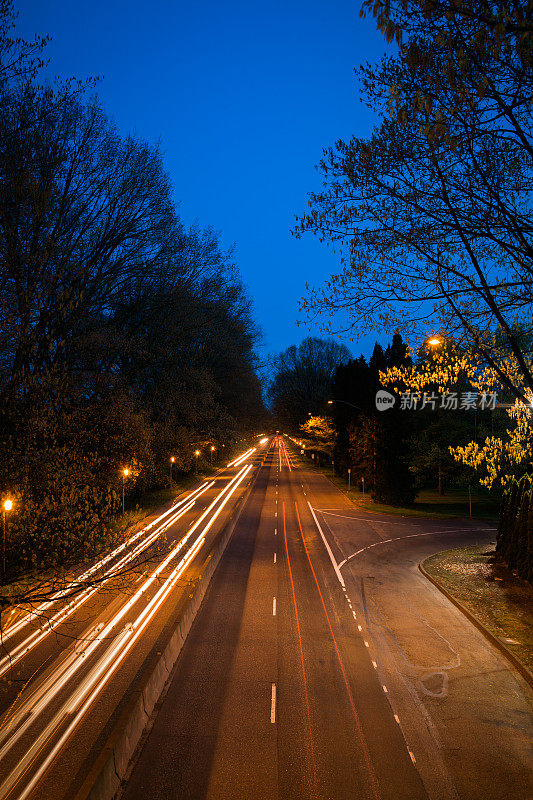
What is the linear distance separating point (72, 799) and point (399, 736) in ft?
18.0

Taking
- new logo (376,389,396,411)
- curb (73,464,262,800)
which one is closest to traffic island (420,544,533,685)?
curb (73,464,262,800)

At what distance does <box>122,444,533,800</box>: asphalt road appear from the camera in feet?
26.5

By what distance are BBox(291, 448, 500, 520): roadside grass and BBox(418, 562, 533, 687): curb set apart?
1917 centimetres

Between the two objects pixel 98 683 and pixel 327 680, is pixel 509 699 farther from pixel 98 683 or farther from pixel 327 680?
pixel 98 683

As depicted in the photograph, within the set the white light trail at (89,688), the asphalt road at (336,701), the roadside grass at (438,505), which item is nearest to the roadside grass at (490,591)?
the asphalt road at (336,701)

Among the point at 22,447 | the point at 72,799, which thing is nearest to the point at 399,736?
the point at 72,799

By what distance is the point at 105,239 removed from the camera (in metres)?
23.0

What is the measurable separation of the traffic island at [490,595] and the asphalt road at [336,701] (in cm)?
47

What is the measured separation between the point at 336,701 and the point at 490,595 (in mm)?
9802

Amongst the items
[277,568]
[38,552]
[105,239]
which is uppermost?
[105,239]

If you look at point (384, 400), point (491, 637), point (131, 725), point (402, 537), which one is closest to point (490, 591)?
point (491, 637)

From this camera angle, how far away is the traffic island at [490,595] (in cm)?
1372

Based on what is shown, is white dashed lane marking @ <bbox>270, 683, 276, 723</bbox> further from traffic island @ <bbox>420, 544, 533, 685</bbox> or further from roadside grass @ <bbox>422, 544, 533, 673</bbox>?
roadside grass @ <bbox>422, 544, 533, 673</bbox>

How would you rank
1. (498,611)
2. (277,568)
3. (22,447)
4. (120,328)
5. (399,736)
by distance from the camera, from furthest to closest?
(120,328) → (277,568) → (498,611) → (22,447) → (399,736)
